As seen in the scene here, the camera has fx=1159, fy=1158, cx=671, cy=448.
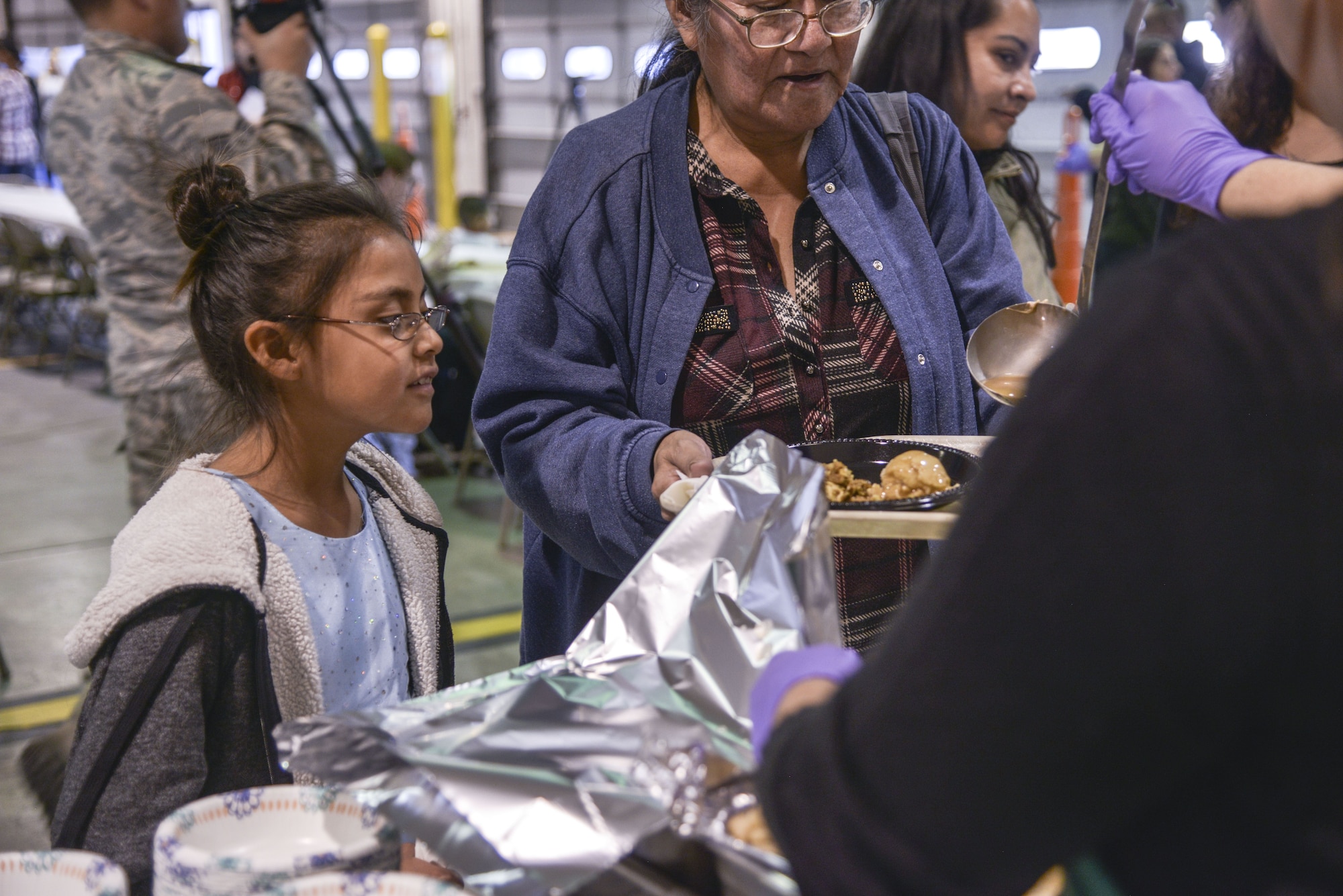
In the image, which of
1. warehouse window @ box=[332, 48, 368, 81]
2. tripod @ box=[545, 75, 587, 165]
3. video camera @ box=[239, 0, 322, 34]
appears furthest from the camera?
warehouse window @ box=[332, 48, 368, 81]

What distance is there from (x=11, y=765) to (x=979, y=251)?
8.25 ft

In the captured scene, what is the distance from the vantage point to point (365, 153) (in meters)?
3.51

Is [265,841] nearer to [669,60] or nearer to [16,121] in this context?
[669,60]

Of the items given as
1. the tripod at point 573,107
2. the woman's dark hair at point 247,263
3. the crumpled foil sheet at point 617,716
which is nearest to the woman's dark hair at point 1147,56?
the woman's dark hair at point 247,263

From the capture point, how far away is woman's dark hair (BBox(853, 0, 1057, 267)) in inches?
82.1

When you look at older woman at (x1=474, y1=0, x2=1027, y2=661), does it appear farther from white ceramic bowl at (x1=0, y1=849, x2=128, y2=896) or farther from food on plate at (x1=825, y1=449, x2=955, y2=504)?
white ceramic bowl at (x1=0, y1=849, x2=128, y2=896)

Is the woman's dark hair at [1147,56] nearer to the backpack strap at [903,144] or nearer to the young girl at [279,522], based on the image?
the backpack strap at [903,144]

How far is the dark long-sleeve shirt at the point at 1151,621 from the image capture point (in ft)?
1.44

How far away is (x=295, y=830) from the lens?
0.72 metres

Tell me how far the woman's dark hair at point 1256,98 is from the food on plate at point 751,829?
150cm

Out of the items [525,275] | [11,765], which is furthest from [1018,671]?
[11,765]

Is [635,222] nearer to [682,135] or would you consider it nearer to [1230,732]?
[682,135]

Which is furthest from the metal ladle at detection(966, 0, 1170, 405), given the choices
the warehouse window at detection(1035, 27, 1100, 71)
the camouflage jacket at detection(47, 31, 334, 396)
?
the warehouse window at detection(1035, 27, 1100, 71)

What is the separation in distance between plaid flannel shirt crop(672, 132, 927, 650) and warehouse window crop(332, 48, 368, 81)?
11122 millimetres
